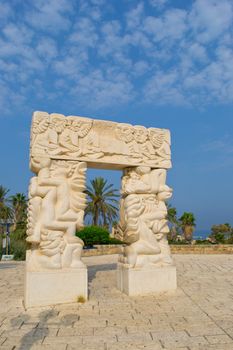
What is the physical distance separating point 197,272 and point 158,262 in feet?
11.4

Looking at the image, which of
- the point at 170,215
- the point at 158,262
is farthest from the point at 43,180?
the point at 170,215

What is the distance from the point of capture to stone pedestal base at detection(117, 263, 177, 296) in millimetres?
6422

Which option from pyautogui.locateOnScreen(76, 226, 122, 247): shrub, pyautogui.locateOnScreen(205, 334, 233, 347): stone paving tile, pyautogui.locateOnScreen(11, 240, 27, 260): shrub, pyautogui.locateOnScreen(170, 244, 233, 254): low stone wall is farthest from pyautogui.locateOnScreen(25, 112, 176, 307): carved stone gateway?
pyautogui.locateOnScreen(170, 244, 233, 254): low stone wall

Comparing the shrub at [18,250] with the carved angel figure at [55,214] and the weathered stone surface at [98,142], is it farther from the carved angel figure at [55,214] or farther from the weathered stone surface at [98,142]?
the weathered stone surface at [98,142]

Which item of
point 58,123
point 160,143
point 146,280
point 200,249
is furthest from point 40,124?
point 200,249

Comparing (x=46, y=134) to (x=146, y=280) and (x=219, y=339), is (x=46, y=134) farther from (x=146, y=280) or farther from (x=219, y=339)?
(x=219, y=339)

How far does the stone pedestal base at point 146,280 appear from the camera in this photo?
6422mm

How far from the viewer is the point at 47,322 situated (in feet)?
15.6

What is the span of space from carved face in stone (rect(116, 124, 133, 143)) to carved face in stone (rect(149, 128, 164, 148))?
512 mm

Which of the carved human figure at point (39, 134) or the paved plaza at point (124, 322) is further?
the carved human figure at point (39, 134)

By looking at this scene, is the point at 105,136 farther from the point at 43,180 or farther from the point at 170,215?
the point at 170,215

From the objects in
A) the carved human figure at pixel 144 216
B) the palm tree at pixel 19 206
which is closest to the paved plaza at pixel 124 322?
the carved human figure at pixel 144 216

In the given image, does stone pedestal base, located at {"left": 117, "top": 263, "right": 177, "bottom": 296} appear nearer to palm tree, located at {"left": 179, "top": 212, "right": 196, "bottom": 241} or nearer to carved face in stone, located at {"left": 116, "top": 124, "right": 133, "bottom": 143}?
carved face in stone, located at {"left": 116, "top": 124, "right": 133, "bottom": 143}

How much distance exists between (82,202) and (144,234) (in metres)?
1.46
